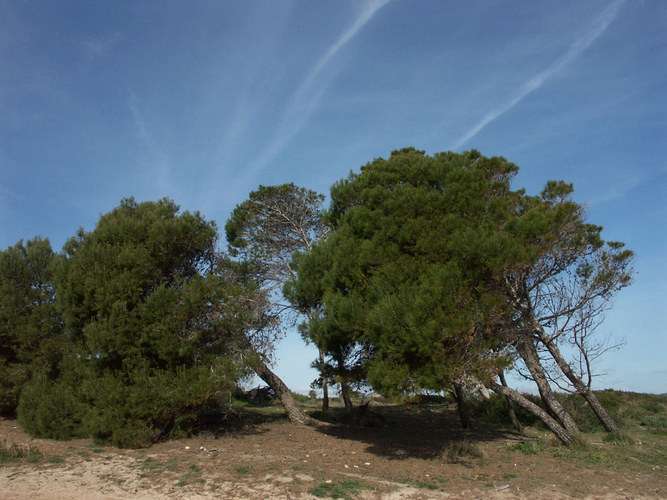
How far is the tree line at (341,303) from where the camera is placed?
344 inches

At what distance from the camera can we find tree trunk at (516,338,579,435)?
35.2 ft

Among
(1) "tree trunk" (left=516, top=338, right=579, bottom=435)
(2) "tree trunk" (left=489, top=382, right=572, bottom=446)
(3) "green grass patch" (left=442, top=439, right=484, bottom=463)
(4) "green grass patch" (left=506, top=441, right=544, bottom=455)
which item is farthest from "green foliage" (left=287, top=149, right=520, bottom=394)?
(4) "green grass patch" (left=506, top=441, right=544, bottom=455)

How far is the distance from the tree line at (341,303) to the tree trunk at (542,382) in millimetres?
40

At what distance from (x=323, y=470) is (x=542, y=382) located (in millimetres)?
6708

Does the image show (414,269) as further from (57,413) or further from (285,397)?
(57,413)

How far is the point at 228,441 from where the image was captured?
10.5 meters

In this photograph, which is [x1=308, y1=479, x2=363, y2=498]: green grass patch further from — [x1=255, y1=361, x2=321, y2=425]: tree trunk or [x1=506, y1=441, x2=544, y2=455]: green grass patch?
[x1=255, y1=361, x2=321, y2=425]: tree trunk

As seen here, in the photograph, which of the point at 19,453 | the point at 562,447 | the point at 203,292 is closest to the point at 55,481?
the point at 19,453

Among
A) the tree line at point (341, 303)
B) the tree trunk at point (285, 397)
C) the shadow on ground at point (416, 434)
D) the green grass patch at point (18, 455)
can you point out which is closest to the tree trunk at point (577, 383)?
the tree line at point (341, 303)

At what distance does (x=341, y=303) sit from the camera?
383 inches

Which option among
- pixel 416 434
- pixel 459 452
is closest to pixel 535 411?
pixel 459 452

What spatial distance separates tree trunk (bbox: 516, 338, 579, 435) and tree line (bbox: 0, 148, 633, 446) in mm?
40

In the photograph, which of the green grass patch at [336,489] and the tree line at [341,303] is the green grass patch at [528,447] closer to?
the tree line at [341,303]

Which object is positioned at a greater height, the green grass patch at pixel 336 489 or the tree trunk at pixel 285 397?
the tree trunk at pixel 285 397
